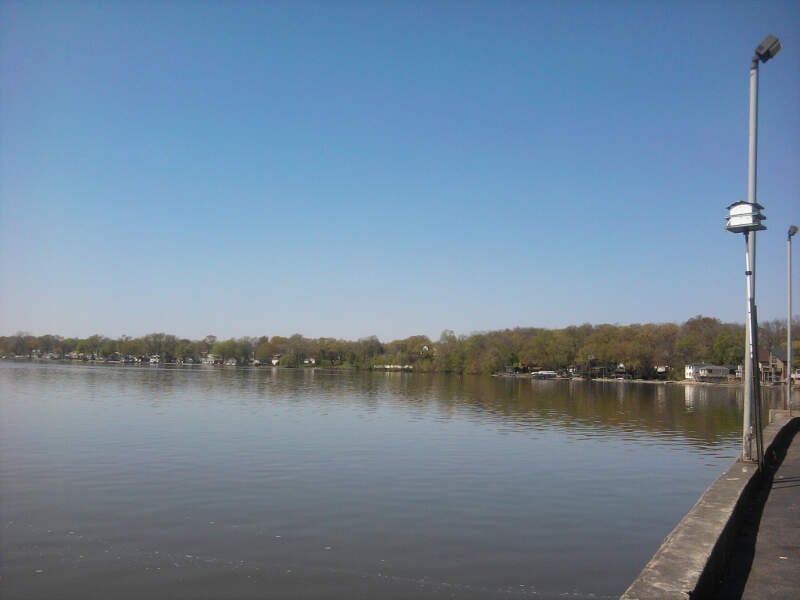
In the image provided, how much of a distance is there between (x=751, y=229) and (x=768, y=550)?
766 cm

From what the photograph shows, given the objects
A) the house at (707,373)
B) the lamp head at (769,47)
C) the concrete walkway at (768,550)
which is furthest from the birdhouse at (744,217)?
the house at (707,373)

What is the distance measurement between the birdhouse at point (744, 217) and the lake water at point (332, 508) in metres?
6.91

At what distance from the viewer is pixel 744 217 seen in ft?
45.3

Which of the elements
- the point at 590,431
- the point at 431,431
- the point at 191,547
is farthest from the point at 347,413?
the point at 191,547

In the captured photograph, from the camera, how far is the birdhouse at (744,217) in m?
13.7

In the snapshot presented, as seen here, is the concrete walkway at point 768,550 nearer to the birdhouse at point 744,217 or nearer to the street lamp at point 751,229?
the street lamp at point 751,229

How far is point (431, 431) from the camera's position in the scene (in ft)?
104

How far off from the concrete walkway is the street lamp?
4.69 ft

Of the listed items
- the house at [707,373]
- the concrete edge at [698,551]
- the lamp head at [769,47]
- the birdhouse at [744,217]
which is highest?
the lamp head at [769,47]

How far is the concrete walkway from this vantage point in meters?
7.29

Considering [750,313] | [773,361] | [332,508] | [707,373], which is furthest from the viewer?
[707,373]

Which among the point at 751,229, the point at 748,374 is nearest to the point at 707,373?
the point at 748,374

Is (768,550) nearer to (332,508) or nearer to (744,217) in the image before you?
(744,217)

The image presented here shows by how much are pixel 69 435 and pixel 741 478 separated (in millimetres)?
25467
